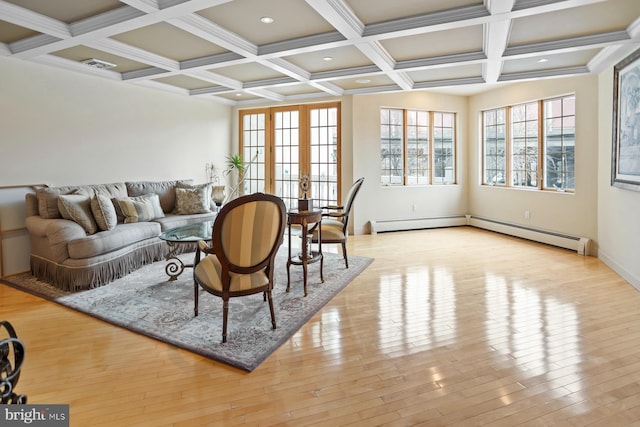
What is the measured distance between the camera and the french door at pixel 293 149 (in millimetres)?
7246

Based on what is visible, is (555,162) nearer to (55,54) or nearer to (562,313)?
(562,313)

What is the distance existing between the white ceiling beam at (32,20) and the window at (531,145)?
638 centimetres

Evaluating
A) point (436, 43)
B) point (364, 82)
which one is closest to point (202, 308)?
point (436, 43)

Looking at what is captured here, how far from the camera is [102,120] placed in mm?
5402

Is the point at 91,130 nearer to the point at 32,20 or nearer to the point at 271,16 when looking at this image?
the point at 32,20

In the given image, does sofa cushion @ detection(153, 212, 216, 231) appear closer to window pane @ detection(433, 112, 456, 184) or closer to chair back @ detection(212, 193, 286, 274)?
chair back @ detection(212, 193, 286, 274)

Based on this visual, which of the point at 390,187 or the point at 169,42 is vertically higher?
the point at 169,42

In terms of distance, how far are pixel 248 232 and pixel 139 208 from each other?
2972mm

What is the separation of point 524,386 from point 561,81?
16.8 feet

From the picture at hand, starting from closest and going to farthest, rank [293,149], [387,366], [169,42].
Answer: [387,366]
[169,42]
[293,149]

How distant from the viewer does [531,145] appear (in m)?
6.42

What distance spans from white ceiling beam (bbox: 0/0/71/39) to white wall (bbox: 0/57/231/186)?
1.25 m

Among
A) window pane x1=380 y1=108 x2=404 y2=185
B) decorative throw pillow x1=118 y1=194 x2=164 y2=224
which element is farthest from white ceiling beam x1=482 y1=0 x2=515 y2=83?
decorative throw pillow x1=118 y1=194 x2=164 y2=224

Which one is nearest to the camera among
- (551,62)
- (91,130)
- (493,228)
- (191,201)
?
(551,62)
